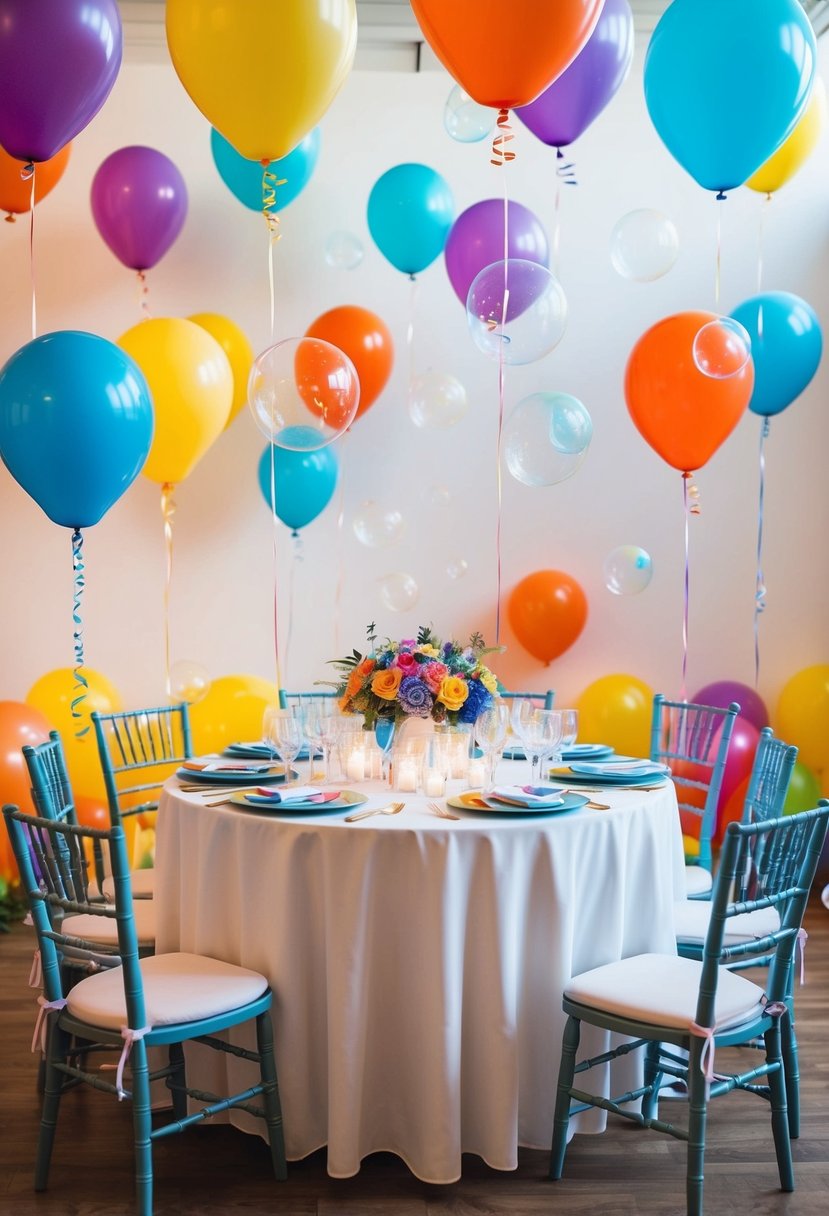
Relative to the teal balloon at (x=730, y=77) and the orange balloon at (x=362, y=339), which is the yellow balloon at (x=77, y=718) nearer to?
the orange balloon at (x=362, y=339)

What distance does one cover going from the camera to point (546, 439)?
3.68 m

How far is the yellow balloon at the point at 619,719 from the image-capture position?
15.9 ft

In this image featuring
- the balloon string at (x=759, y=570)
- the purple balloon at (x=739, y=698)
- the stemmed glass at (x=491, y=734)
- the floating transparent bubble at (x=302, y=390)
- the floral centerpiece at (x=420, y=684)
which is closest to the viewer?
the stemmed glass at (x=491, y=734)

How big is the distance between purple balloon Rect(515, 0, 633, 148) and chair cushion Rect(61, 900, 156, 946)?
2.57m

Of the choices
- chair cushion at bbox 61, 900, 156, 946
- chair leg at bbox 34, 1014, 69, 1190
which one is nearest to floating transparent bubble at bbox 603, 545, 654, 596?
chair cushion at bbox 61, 900, 156, 946

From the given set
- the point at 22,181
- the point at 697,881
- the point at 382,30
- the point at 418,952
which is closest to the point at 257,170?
the point at 22,181

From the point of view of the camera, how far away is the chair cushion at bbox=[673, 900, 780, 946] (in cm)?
282

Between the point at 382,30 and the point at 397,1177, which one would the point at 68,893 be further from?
the point at 382,30

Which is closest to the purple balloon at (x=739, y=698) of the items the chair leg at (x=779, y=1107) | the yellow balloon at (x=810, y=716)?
the yellow balloon at (x=810, y=716)

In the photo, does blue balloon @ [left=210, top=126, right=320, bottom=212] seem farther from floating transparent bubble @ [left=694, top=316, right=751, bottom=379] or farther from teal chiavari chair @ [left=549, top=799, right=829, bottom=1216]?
teal chiavari chair @ [left=549, top=799, right=829, bottom=1216]

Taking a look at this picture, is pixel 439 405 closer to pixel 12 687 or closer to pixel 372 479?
pixel 372 479

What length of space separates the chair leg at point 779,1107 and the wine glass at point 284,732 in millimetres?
1192

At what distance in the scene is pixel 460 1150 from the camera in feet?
8.02

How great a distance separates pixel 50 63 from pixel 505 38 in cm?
119
